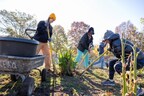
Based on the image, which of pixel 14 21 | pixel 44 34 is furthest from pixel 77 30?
pixel 44 34

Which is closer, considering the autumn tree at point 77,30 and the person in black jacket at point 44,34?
the person in black jacket at point 44,34

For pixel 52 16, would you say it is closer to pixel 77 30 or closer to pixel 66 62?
pixel 66 62

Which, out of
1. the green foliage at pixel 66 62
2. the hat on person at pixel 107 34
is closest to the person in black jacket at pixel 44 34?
the green foliage at pixel 66 62

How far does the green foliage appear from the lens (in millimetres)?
7068

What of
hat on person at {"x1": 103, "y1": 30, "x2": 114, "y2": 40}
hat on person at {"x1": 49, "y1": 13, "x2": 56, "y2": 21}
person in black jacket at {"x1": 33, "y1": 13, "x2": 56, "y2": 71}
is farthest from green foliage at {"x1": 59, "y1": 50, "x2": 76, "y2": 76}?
hat on person at {"x1": 103, "y1": 30, "x2": 114, "y2": 40}

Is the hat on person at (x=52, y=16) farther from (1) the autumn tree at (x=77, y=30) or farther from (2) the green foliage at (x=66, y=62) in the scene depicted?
(1) the autumn tree at (x=77, y=30)

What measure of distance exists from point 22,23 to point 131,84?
97.3 feet

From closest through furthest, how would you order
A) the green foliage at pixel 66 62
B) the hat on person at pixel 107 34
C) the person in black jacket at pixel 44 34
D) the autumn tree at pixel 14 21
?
the hat on person at pixel 107 34 → the green foliage at pixel 66 62 → the person in black jacket at pixel 44 34 → the autumn tree at pixel 14 21

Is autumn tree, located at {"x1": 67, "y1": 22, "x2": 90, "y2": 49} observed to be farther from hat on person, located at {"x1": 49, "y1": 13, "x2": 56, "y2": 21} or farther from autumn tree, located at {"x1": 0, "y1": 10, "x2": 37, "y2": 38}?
hat on person, located at {"x1": 49, "y1": 13, "x2": 56, "y2": 21}

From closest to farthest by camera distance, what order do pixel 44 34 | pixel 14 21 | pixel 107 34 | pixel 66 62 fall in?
1. pixel 107 34
2. pixel 66 62
3. pixel 44 34
4. pixel 14 21

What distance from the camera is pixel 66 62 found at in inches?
280

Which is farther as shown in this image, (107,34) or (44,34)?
(44,34)

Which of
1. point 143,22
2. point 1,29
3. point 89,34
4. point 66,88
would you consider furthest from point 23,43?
point 1,29

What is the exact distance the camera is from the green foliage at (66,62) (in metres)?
7.07
